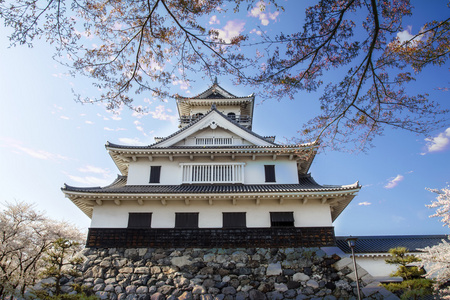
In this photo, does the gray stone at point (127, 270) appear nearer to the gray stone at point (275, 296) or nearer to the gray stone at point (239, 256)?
the gray stone at point (239, 256)

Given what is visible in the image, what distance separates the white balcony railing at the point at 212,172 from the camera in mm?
14117

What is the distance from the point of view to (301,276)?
36.2 ft

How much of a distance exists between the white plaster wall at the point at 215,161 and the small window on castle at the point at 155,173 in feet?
0.50

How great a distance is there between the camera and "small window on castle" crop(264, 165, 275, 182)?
1428 cm

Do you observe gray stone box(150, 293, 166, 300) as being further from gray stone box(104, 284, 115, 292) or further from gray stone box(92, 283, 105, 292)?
gray stone box(92, 283, 105, 292)

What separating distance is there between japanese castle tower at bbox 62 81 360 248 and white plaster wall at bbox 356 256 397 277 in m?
2.68

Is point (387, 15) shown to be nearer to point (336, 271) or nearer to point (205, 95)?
point (336, 271)

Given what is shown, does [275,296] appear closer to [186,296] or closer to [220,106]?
[186,296]

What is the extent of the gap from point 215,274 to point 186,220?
2.56 meters

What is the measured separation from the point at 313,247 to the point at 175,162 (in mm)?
7564

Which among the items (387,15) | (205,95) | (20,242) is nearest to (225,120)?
(205,95)

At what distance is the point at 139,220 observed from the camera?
41.1 ft

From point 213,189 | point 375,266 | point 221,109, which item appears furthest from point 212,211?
point 221,109

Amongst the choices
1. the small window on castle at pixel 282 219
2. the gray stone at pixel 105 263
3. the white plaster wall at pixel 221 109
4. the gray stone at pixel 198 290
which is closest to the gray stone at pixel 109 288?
the gray stone at pixel 105 263
